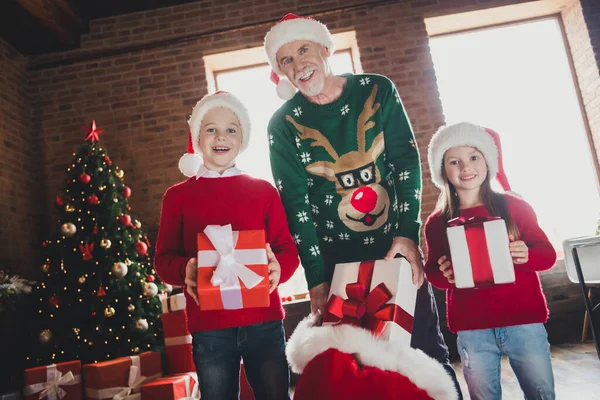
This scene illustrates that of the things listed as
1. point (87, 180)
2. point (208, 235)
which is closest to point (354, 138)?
Answer: point (208, 235)

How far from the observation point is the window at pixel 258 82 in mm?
4129

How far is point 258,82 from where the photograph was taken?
4.35m

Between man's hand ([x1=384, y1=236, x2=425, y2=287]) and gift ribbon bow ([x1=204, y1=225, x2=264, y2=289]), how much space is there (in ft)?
1.24

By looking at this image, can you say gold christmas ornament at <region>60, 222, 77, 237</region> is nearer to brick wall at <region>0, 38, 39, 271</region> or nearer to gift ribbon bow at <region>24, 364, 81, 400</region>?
brick wall at <region>0, 38, 39, 271</region>

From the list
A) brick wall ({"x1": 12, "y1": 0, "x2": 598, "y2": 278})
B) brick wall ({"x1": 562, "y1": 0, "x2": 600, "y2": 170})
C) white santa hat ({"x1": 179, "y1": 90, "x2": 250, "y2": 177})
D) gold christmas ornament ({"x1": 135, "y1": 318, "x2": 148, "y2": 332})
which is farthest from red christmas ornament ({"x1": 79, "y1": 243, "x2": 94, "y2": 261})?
brick wall ({"x1": 562, "y1": 0, "x2": 600, "y2": 170})

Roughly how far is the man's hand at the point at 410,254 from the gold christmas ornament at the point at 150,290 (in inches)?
93.5

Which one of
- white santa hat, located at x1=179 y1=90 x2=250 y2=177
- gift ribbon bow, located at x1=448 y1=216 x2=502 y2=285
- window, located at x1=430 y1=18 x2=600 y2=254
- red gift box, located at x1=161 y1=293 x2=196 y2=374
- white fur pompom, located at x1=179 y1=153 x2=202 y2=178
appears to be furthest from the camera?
window, located at x1=430 y1=18 x2=600 y2=254

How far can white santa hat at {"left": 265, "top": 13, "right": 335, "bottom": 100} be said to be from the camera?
1.58m

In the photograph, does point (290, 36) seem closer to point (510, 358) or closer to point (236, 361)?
point (236, 361)

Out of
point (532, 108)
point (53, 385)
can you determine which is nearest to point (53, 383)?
point (53, 385)

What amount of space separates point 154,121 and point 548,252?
3.55 m

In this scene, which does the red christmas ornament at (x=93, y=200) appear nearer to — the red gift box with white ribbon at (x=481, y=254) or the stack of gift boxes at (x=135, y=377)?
the stack of gift boxes at (x=135, y=377)

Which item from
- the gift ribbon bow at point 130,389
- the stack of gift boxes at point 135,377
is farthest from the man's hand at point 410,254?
the gift ribbon bow at point 130,389

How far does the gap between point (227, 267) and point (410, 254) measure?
1.69 ft
